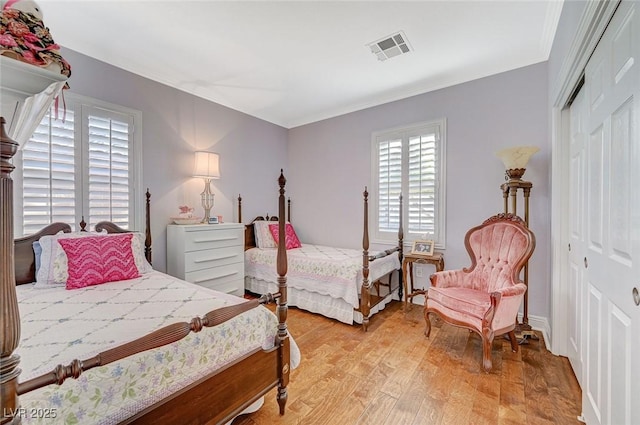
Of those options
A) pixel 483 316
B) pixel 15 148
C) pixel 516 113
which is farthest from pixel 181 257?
pixel 516 113

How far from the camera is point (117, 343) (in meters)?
1.19

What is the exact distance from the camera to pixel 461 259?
126 inches

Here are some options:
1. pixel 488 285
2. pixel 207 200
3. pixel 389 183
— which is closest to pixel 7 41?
pixel 207 200

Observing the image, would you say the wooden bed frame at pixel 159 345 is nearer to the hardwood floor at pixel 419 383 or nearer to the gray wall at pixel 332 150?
the hardwood floor at pixel 419 383

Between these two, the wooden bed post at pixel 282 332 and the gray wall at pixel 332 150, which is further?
the gray wall at pixel 332 150

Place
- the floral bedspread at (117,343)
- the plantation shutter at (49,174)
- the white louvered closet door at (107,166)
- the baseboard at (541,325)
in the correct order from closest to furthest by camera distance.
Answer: the floral bedspread at (117,343) → the plantation shutter at (49,174) → the baseboard at (541,325) → the white louvered closet door at (107,166)

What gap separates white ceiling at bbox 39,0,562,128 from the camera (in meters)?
2.10

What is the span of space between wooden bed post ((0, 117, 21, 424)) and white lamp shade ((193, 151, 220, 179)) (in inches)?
113

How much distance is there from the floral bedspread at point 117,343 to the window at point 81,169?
2.56 ft

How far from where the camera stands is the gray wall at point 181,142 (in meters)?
2.80

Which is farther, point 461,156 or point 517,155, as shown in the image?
point 461,156

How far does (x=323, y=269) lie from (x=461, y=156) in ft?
6.79

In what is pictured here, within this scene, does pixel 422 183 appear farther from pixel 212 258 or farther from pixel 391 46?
pixel 212 258

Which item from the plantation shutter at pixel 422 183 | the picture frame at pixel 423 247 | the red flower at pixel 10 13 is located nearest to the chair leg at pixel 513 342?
the picture frame at pixel 423 247
